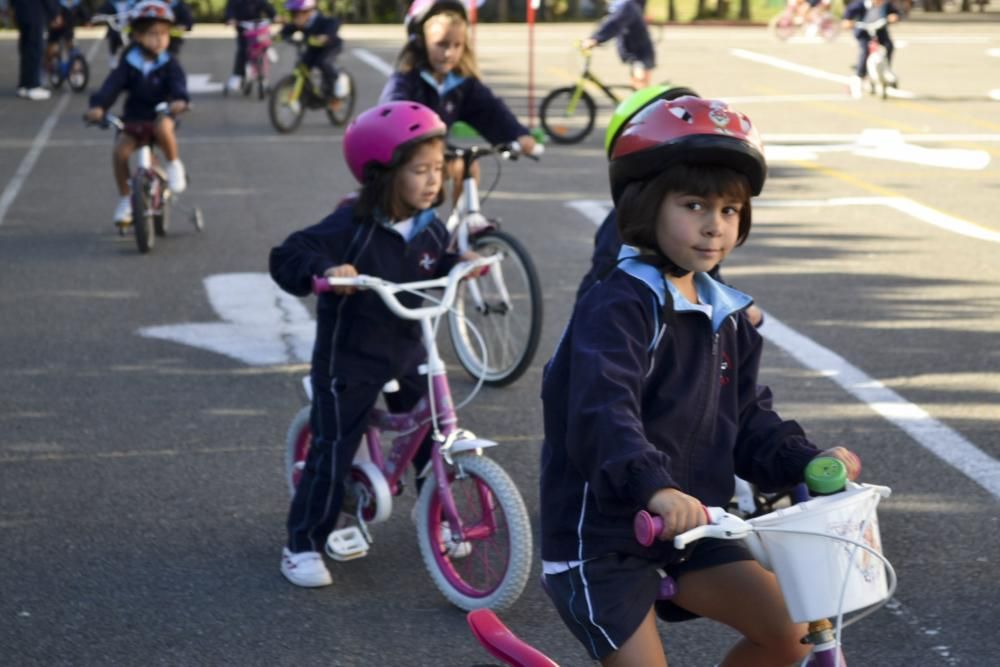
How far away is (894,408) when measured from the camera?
745 cm

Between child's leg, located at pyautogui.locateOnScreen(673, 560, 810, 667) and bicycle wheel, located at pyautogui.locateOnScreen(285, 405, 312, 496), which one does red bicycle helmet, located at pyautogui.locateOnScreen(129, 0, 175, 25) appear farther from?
child's leg, located at pyautogui.locateOnScreen(673, 560, 810, 667)

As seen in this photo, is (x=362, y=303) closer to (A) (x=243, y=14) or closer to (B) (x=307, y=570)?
(B) (x=307, y=570)

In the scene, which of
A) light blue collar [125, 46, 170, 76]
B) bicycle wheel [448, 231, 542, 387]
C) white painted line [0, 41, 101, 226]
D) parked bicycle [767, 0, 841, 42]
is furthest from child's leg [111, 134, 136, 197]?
parked bicycle [767, 0, 841, 42]

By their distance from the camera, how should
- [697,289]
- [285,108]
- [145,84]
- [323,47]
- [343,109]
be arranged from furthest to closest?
[343,109] < [285,108] < [323,47] < [145,84] < [697,289]

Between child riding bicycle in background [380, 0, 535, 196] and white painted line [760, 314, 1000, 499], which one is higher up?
child riding bicycle in background [380, 0, 535, 196]

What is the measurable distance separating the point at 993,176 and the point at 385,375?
11175mm

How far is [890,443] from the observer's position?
6.89 m

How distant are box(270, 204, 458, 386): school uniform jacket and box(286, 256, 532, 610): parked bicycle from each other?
10cm

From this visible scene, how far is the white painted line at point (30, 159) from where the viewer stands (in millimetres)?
14539

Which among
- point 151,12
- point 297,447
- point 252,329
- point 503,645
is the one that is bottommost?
point 252,329

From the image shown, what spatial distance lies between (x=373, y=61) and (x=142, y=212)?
19.4m

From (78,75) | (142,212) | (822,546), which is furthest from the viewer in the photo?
(78,75)

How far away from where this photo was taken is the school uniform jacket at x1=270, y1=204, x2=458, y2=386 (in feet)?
17.4

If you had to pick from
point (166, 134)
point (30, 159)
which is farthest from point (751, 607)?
point (30, 159)
